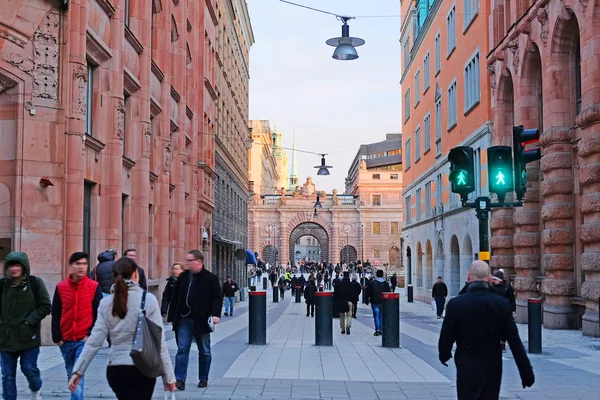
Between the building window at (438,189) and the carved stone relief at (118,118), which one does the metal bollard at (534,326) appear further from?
the building window at (438,189)

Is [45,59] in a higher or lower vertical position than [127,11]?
lower

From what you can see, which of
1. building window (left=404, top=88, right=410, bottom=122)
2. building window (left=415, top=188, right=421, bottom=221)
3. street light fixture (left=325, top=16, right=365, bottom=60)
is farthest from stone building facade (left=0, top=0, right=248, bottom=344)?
building window (left=404, top=88, right=410, bottom=122)

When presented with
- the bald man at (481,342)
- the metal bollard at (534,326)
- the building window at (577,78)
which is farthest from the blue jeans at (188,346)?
the building window at (577,78)

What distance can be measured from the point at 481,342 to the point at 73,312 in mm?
4352

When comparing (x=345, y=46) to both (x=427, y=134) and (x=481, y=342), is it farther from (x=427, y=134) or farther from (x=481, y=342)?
(x=427, y=134)

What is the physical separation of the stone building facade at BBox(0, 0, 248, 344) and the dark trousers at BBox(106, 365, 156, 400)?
30.7 ft

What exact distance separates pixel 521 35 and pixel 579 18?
4332 mm

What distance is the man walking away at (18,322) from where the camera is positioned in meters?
7.72

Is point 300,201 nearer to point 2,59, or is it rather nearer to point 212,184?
Result: point 212,184

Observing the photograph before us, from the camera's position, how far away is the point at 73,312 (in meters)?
8.05

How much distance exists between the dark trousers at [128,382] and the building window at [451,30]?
30437 millimetres

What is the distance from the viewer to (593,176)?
17.7 metres

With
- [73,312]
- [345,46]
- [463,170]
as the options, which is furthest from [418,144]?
[73,312]

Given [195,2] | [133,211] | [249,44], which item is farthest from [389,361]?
[249,44]
